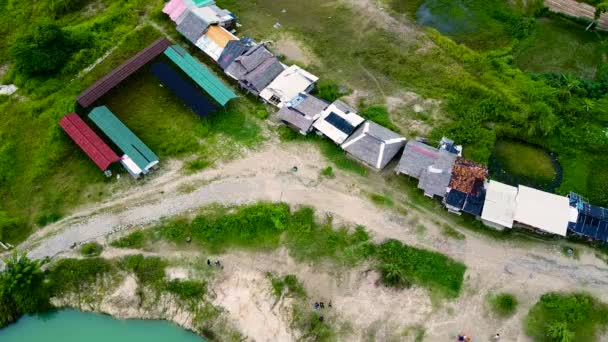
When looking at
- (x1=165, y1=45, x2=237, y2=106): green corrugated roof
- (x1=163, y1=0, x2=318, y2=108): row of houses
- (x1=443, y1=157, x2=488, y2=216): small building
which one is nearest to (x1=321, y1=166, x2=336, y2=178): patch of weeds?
(x1=163, y1=0, x2=318, y2=108): row of houses

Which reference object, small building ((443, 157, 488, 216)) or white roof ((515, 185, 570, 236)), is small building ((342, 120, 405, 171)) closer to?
small building ((443, 157, 488, 216))

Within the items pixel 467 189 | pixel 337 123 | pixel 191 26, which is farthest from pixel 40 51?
pixel 467 189

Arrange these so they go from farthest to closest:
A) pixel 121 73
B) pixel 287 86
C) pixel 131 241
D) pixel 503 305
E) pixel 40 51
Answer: pixel 40 51, pixel 121 73, pixel 287 86, pixel 131 241, pixel 503 305

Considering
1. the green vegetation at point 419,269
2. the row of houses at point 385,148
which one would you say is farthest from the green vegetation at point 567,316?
the green vegetation at point 419,269

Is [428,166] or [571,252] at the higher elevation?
[428,166]

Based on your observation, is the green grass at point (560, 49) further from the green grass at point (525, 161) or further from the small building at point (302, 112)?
the small building at point (302, 112)

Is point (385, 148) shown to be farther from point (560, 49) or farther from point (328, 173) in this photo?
point (560, 49)
